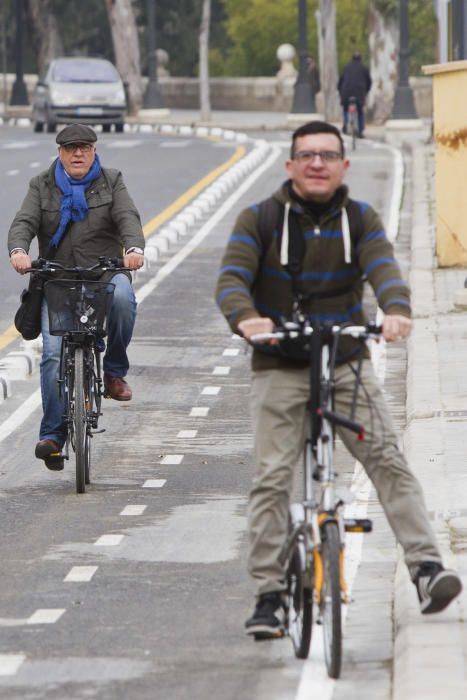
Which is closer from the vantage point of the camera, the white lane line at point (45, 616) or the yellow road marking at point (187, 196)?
the white lane line at point (45, 616)

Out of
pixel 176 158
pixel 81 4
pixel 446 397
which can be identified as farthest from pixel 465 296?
pixel 81 4

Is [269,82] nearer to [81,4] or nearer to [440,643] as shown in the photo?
[81,4]

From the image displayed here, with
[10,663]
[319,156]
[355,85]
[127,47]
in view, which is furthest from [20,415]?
[127,47]

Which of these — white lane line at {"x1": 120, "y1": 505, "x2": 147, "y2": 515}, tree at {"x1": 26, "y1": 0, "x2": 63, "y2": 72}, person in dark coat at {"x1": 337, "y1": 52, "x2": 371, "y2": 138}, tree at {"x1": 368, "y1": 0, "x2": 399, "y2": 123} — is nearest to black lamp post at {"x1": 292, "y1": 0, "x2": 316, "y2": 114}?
person in dark coat at {"x1": 337, "y1": 52, "x2": 371, "y2": 138}

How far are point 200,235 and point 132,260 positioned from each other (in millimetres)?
14954

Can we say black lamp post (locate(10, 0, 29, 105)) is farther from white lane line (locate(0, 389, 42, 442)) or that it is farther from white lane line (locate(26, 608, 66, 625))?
white lane line (locate(26, 608, 66, 625))

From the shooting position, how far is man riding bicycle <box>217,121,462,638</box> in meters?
6.78

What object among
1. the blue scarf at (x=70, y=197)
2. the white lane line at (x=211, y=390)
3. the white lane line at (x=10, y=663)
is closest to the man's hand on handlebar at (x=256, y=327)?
the white lane line at (x=10, y=663)

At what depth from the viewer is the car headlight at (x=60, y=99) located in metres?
45.3

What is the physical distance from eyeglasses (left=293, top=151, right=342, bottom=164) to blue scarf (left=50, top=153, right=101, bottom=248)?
11.9 ft

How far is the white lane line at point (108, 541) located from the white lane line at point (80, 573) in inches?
18.1

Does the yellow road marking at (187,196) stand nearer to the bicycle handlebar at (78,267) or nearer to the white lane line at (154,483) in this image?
the white lane line at (154,483)

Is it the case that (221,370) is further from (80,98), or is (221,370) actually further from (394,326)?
(80,98)

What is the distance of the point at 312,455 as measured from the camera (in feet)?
22.4
